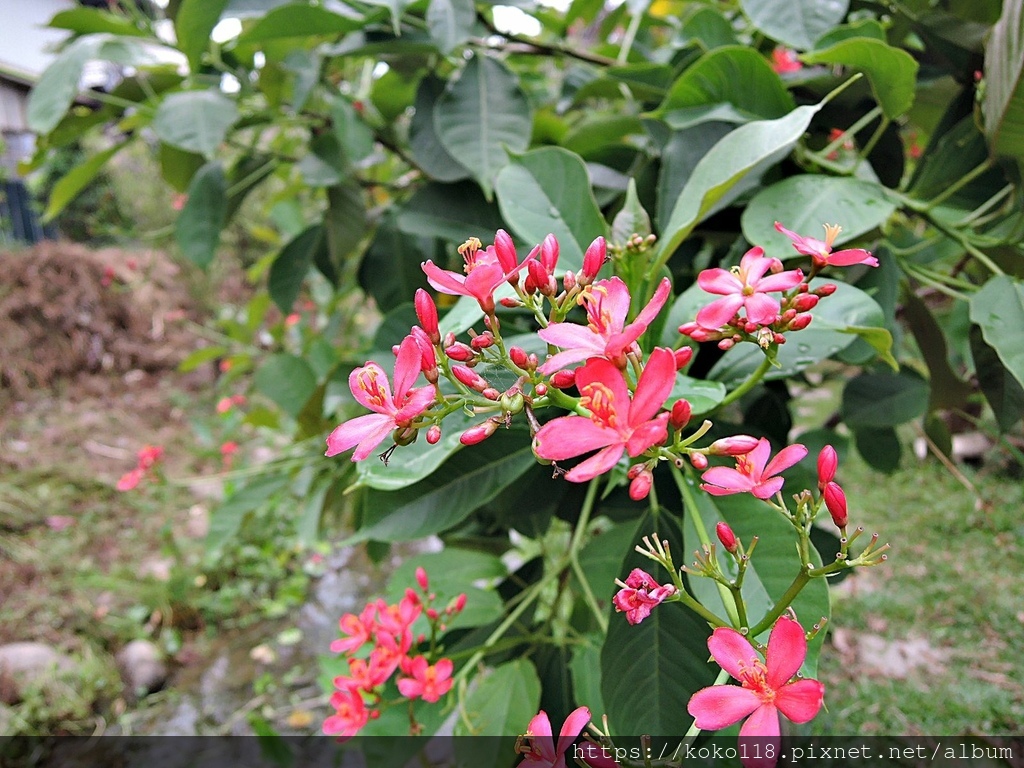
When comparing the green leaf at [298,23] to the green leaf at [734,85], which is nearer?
the green leaf at [734,85]

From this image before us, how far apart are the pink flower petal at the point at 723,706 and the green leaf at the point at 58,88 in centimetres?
95

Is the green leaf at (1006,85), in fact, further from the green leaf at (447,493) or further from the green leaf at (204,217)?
the green leaf at (204,217)

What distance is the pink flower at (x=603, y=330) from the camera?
1.06ft

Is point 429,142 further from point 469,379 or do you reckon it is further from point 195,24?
point 469,379

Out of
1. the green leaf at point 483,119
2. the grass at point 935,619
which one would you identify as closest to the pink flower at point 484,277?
the green leaf at point 483,119

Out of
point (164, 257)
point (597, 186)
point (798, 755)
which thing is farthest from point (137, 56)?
point (164, 257)

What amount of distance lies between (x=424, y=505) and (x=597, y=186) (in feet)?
1.41

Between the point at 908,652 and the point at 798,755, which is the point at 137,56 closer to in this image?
the point at 798,755

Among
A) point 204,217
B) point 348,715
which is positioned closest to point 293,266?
point 204,217

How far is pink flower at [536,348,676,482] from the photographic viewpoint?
1.00 feet

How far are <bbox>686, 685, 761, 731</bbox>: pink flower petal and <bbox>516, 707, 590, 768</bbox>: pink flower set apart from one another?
60mm

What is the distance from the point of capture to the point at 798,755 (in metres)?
0.57

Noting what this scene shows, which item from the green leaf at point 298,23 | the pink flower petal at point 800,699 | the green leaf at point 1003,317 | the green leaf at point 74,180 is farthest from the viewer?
the green leaf at point 74,180

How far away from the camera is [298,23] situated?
76 centimetres
